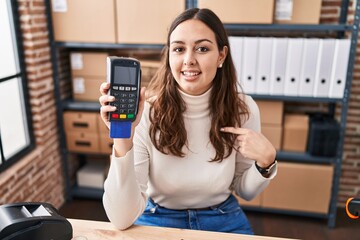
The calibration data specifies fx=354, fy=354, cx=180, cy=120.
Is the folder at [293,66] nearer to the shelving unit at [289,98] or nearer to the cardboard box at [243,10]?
the shelving unit at [289,98]

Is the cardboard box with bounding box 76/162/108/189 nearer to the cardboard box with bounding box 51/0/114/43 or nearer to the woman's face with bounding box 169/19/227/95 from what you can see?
Answer: the cardboard box with bounding box 51/0/114/43

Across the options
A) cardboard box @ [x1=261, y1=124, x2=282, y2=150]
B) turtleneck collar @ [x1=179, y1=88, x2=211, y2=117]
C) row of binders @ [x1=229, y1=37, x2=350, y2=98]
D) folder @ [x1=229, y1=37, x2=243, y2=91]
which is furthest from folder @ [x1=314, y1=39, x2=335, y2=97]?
turtleneck collar @ [x1=179, y1=88, x2=211, y2=117]

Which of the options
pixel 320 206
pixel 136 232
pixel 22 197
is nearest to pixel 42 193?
pixel 22 197

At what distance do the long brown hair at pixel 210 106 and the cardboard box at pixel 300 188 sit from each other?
1.27m

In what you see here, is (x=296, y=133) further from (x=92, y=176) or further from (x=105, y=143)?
(x=92, y=176)

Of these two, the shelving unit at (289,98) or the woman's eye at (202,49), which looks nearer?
the woman's eye at (202,49)

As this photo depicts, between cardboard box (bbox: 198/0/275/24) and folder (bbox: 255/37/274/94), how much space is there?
13 cm

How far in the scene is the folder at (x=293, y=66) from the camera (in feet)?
7.36

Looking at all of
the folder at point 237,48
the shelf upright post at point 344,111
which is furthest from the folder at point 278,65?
the shelf upright post at point 344,111

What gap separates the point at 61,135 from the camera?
2.76m

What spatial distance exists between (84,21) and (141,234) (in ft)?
6.03

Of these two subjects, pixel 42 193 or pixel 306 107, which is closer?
pixel 42 193

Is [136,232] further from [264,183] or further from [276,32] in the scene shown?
[276,32]

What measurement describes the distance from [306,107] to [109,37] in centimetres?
156
